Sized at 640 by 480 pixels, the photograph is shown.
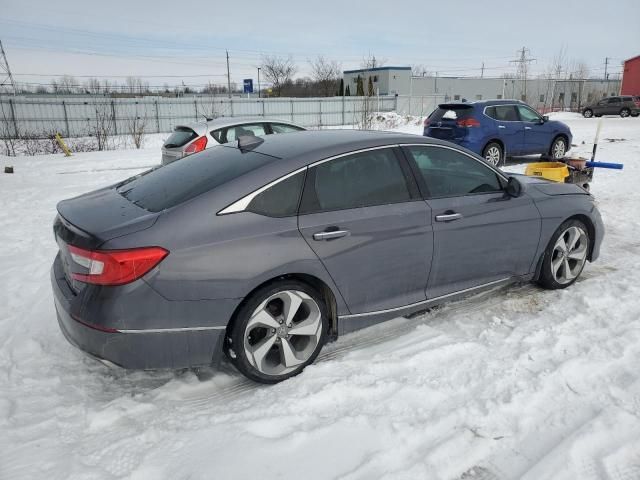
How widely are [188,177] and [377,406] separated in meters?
1.93

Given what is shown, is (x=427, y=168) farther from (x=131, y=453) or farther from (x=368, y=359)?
(x=131, y=453)

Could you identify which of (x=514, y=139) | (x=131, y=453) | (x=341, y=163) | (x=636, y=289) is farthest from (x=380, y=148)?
Result: (x=514, y=139)

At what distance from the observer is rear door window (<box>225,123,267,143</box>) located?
31.3ft

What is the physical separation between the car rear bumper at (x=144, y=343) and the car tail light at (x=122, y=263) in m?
0.26

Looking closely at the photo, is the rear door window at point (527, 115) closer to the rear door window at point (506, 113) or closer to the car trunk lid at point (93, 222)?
the rear door window at point (506, 113)

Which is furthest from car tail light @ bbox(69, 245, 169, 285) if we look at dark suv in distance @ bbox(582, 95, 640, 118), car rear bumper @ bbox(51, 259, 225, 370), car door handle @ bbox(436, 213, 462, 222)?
dark suv in distance @ bbox(582, 95, 640, 118)

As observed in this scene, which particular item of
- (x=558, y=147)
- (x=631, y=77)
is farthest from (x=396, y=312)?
(x=631, y=77)

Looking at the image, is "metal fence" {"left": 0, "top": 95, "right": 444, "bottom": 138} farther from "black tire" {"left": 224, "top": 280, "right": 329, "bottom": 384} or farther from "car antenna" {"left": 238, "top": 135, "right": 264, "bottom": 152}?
"black tire" {"left": 224, "top": 280, "right": 329, "bottom": 384}

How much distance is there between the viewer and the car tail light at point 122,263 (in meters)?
2.68

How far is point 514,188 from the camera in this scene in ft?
13.6

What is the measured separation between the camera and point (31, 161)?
1524cm

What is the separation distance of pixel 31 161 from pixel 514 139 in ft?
44.9

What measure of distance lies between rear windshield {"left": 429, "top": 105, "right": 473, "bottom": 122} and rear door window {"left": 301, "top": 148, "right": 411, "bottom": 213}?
28.3 feet

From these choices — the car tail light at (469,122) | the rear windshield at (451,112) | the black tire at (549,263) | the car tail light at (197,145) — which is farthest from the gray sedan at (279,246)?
the rear windshield at (451,112)
